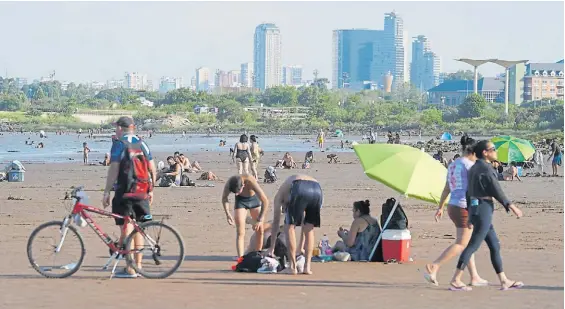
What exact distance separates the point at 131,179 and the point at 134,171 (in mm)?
79

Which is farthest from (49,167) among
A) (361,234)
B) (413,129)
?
(413,129)

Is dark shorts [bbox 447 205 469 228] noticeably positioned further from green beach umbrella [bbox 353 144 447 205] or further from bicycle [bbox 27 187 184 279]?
bicycle [bbox 27 187 184 279]

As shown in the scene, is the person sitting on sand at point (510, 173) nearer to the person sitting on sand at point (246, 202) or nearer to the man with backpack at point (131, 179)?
the person sitting on sand at point (246, 202)

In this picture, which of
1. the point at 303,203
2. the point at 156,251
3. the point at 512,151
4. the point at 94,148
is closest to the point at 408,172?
the point at 303,203

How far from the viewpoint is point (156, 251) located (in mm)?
10273

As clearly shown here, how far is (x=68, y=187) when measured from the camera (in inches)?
1025

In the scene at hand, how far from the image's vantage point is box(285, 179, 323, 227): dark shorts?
10.7 m

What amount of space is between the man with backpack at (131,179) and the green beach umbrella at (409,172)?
93.9 inches

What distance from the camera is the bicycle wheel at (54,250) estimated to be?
10.4m

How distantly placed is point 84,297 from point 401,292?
2736mm

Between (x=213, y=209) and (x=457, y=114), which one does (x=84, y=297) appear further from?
(x=457, y=114)

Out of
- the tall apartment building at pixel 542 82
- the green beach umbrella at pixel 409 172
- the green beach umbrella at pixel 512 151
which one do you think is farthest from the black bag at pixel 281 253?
the tall apartment building at pixel 542 82

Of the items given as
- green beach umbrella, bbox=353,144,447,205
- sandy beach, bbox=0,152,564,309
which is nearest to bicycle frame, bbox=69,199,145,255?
sandy beach, bbox=0,152,564,309

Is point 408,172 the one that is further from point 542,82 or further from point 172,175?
point 542,82
